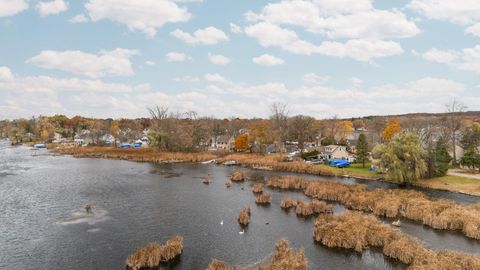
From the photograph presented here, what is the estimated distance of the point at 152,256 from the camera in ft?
86.0

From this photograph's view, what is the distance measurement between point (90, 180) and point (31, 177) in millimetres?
12253

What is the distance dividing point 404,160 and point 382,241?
2950cm

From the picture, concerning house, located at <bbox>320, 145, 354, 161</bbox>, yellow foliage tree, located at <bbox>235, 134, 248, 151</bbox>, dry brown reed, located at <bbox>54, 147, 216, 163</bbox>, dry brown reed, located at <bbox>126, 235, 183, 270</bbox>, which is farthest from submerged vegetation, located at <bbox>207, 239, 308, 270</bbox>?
yellow foliage tree, located at <bbox>235, 134, 248, 151</bbox>

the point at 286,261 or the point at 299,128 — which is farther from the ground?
the point at 299,128

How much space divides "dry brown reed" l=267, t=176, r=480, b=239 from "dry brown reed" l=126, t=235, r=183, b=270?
77.6 ft

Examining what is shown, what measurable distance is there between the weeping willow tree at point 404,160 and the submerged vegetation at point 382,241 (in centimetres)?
2212

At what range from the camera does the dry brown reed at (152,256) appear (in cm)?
2584

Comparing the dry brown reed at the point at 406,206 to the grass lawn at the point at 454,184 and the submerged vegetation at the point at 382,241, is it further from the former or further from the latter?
the grass lawn at the point at 454,184

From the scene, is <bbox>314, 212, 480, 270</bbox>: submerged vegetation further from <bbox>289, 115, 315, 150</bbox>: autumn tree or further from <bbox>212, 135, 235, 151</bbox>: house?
<bbox>212, 135, 235, 151</bbox>: house

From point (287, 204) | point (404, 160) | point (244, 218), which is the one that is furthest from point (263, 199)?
point (404, 160)

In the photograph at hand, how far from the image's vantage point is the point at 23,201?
46.4 meters

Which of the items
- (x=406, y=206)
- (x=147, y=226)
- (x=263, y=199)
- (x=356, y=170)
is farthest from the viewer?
(x=356, y=170)

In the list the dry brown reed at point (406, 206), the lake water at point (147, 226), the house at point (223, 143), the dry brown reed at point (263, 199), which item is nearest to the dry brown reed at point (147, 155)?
the house at point (223, 143)

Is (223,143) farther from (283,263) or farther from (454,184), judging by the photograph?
(283,263)
